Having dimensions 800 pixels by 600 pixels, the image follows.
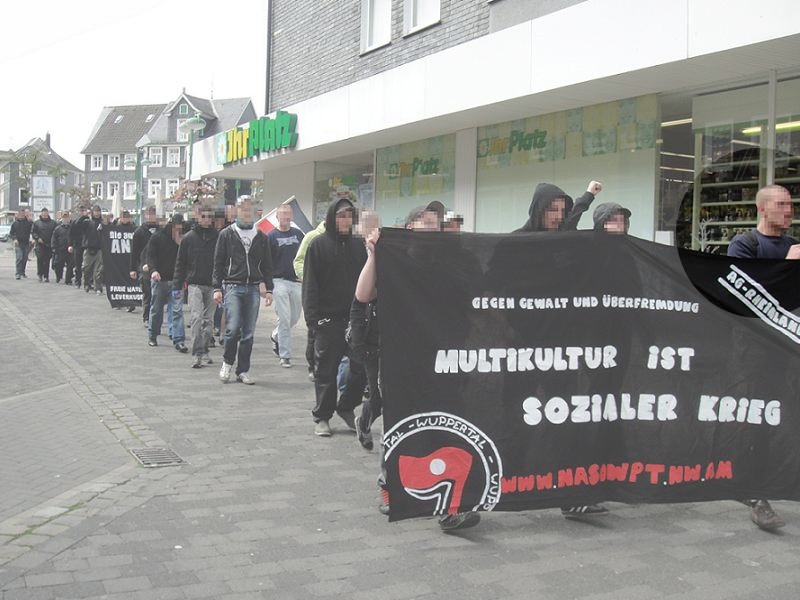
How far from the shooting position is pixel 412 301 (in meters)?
4.74

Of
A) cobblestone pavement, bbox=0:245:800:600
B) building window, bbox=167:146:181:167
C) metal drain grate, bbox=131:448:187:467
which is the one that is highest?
building window, bbox=167:146:181:167

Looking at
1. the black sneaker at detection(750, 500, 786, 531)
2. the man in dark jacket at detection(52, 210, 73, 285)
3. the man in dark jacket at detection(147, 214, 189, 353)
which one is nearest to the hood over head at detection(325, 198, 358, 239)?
the black sneaker at detection(750, 500, 786, 531)

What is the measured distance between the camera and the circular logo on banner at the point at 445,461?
460cm

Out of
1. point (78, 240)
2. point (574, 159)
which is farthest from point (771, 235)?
point (78, 240)

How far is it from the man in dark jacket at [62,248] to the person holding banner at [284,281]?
13929 millimetres

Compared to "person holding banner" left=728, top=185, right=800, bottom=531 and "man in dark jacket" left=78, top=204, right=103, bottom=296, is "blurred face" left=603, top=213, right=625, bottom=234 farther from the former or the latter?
"man in dark jacket" left=78, top=204, right=103, bottom=296

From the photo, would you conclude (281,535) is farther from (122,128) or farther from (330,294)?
(122,128)

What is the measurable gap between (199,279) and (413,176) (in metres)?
5.83

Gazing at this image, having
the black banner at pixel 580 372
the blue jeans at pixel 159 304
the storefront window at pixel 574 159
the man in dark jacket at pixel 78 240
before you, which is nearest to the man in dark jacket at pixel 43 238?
the man in dark jacket at pixel 78 240

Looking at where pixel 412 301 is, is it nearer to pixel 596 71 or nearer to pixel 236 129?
pixel 596 71

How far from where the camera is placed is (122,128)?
10419cm

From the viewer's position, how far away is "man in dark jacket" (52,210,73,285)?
2289 centimetres

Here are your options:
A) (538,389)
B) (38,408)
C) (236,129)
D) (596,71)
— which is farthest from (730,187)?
(236,129)

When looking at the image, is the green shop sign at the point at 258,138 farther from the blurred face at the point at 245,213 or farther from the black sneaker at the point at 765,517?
the black sneaker at the point at 765,517
